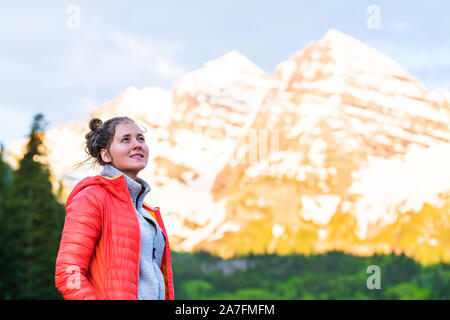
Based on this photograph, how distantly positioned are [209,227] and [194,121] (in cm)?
4742

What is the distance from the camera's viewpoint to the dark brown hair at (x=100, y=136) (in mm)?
3440

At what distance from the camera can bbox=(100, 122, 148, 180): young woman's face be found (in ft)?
11.0

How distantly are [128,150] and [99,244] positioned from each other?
0.59 metres

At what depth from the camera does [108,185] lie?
3.16 metres

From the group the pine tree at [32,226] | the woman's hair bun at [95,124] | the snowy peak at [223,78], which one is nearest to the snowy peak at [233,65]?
the snowy peak at [223,78]

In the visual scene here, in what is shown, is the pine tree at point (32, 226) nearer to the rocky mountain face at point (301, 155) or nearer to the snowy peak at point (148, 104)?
the rocky mountain face at point (301, 155)

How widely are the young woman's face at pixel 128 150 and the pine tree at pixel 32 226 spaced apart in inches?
1497

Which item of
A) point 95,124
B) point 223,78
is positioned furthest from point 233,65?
point 95,124

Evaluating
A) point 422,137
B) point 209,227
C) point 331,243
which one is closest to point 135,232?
point 331,243

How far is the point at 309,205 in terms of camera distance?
14862cm

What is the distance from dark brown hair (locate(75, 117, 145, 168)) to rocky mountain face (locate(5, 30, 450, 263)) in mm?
120204

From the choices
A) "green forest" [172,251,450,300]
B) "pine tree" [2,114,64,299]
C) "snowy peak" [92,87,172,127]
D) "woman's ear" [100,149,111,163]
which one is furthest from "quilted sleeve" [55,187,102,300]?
"snowy peak" [92,87,172,127]

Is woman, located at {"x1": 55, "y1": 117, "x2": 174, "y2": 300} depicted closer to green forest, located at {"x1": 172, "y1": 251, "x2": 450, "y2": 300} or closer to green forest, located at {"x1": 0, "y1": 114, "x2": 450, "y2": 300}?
green forest, located at {"x1": 0, "y1": 114, "x2": 450, "y2": 300}
